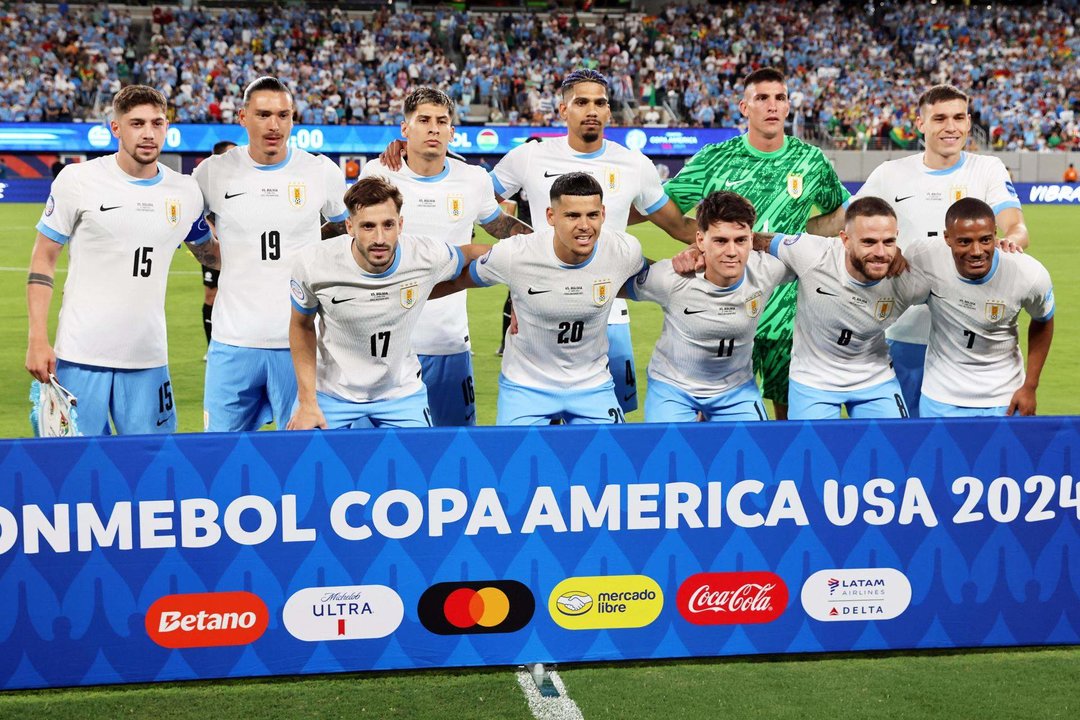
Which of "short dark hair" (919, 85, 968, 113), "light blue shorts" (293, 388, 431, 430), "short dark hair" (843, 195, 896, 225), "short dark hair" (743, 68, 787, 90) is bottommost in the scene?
"light blue shorts" (293, 388, 431, 430)

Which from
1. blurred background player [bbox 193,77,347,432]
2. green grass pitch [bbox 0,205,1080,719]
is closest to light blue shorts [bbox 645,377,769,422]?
green grass pitch [bbox 0,205,1080,719]

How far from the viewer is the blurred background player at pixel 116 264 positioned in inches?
234

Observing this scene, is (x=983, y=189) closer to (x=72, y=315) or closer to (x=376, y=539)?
(x=376, y=539)

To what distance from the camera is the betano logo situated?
4.76 metres

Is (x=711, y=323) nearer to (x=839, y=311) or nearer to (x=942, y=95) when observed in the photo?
(x=839, y=311)

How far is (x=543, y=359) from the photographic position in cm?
613

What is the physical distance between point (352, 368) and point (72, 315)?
1.45 metres

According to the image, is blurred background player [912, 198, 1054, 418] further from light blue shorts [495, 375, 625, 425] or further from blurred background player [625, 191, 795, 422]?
light blue shorts [495, 375, 625, 425]

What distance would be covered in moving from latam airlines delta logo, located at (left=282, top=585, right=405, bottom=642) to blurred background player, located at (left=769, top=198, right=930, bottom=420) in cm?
244

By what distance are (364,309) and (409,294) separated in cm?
23

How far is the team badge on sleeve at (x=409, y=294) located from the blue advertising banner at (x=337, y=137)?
999 inches

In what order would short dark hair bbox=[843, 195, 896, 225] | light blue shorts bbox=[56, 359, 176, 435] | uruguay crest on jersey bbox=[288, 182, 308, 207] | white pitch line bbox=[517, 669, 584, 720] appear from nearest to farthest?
white pitch line bbox=[517, 669, 584, 720]
short dark hair bbox=[843, 195, 896, 225]
light blue shorts bbox=[56, 359, 176, 435]
uruguay crest on jersey bbox=[288, 182, 308, 207]

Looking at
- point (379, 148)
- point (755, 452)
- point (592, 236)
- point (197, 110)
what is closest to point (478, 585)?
point (755, 452)

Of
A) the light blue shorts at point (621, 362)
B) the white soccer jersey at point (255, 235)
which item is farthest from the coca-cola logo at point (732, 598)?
the white soccer jersey at point (255, 235)
